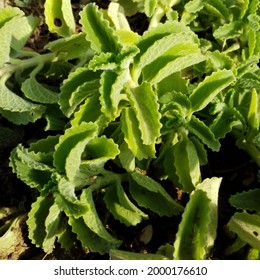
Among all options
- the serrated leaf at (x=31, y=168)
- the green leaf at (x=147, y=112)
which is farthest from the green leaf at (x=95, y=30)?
the serrated leaf at (x=31, y=168)

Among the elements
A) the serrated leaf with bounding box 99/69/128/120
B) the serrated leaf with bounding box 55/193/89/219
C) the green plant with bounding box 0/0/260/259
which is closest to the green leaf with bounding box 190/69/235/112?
the green plant with bounding box 0/0/260/259

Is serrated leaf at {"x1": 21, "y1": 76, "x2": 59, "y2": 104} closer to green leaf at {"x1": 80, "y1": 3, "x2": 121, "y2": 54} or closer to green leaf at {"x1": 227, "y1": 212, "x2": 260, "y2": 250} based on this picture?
green leaf at {"x1": 80, "y1": 3, "x2": 121, "y2": 54}

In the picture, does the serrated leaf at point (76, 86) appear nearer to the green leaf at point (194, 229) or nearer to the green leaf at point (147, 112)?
the green leaf at point (147, 112)

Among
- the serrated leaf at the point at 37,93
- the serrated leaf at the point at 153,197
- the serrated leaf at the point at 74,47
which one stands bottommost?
the serrated leaf at the point at 153,197

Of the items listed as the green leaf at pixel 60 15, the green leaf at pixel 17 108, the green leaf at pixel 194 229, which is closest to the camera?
the green leaf at pixel 194 229

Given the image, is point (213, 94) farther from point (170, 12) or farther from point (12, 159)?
point (12, 159)
